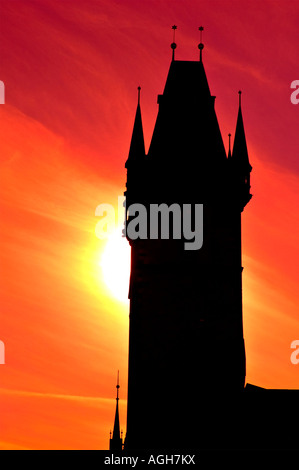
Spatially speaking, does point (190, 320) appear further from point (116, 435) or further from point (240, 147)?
point (116, 435)

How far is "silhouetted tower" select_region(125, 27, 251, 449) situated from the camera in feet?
256

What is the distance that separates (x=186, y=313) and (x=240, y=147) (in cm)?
1061

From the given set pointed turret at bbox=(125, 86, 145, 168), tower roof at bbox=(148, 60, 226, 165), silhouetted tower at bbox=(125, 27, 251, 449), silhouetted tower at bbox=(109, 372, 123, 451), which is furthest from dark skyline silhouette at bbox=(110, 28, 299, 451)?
silhouetted tower at bbox=(109, 372, 123, 451)

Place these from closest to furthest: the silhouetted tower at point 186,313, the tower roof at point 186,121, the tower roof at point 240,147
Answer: the silhouetted tower at point 186,313, the tower roof at point 240,147, the tower roof at point 186,121

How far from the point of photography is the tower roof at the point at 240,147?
8094cm

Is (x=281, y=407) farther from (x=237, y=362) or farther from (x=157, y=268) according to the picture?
(x=157, y=268)

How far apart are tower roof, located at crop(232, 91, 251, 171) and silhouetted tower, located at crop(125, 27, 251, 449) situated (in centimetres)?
40

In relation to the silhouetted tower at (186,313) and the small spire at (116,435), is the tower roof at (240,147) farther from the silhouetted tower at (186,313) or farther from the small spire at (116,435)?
the small spire at (116,435)

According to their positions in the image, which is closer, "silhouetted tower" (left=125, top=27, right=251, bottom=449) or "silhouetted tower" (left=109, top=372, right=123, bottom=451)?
"silhouetted tower" (left=125, top=27, right=251, bottom=449)

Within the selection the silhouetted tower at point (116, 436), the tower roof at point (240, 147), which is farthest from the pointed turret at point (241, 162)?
the silhouetted tower at point (116, 436)

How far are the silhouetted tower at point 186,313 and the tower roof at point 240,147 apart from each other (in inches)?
15.8

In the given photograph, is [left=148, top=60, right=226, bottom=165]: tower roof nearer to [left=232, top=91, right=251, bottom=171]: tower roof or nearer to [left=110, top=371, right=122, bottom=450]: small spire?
[left=232, top=91, right=251, bottom=171]: tower roof

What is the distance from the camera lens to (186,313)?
3086 inches

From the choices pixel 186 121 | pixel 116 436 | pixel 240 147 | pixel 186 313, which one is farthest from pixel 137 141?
pixel 116 436
